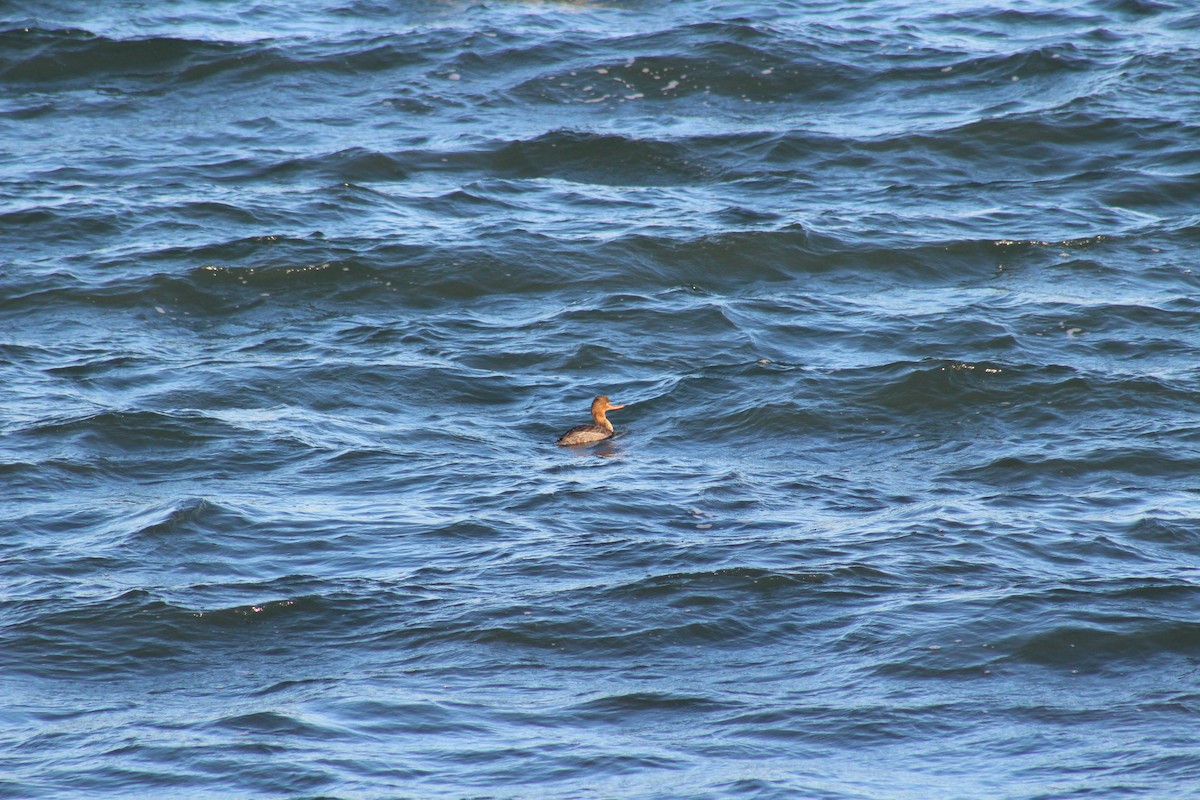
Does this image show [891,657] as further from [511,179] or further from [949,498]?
[511,179]

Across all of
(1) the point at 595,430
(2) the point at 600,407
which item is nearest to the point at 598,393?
(2) the point at 600,407

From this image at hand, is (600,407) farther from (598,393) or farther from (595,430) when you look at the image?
(598,393)

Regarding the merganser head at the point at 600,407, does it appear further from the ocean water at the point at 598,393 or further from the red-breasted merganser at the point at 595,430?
the ocean water at the point at 598,393

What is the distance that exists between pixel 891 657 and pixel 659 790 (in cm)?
169

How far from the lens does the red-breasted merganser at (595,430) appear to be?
10.2 metres

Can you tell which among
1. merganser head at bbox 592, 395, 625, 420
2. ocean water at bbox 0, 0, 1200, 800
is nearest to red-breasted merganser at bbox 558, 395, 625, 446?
merganser head at bbox 592, 395, 625, 420

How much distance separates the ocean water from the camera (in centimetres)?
681

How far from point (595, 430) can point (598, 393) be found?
105 centimetres

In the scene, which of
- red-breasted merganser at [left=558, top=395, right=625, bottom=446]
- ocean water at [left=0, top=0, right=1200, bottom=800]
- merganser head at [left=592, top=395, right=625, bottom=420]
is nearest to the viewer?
ocean water at [left=0, top=0, right=1200, bottom=800]

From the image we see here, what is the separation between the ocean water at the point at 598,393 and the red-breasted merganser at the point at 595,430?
0.84 ft

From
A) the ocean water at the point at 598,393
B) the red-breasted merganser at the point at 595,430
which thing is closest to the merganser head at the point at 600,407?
the red-breasted merganser at the point at 595,430

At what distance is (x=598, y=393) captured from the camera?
11.5m

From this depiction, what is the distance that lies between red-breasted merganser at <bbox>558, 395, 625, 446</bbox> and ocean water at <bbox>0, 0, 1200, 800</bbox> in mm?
257

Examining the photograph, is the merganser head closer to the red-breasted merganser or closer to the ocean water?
the red-breasted merganser
